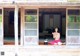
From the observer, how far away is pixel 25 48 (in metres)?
12.9

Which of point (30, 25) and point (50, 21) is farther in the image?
point (50, 21)

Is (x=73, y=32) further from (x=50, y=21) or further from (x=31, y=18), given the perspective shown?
(x=50, y=21)

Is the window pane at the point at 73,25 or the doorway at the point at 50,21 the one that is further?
the doorway at the point at 50,21

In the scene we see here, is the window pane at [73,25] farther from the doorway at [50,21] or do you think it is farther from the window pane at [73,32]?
the doorway at [50,21]

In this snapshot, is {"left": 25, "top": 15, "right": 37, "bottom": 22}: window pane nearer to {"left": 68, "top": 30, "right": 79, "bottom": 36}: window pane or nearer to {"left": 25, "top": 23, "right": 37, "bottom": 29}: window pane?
{"left": 25, "top": 23, "right": 37, "bottom": 29}: window pane

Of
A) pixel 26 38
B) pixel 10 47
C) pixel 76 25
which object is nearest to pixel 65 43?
pixel 76 25

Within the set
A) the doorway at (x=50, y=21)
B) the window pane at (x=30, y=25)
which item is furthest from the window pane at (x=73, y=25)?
the doorway at (x=50, y=21)

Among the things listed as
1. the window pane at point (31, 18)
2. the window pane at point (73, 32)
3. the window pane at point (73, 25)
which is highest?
the window pane at point (31, 18)

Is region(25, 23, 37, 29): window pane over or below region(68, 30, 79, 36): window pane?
over

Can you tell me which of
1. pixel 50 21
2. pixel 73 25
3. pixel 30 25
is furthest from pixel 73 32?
pixel 50 21

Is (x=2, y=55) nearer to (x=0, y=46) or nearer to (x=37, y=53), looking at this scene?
(x=0, y=46)

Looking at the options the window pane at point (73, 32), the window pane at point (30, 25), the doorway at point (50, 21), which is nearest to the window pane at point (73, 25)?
the window pane at point (73, 32)

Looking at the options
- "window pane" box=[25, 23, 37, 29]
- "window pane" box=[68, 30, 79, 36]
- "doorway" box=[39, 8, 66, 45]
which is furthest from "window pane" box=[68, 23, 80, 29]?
"doorway" box=[39, 8, 66, 45]

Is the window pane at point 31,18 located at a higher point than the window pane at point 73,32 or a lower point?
higher
